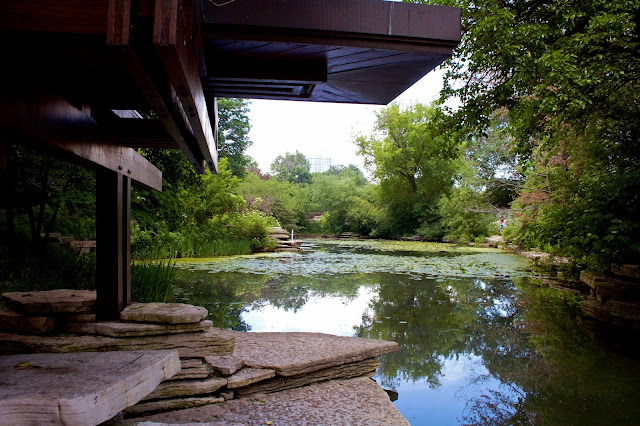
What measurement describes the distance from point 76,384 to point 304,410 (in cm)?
144

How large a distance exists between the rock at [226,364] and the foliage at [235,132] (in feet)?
79.3

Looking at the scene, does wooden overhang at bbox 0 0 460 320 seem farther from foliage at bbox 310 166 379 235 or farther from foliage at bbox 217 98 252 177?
foliage at bbox 310 166 379 235

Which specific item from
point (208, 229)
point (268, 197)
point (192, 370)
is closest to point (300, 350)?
point (192, 370)

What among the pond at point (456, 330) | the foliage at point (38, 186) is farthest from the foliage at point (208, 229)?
the foliage at point (38, 186)

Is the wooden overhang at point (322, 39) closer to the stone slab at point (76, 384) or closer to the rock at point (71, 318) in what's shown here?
the stone slab at point (76, 384)

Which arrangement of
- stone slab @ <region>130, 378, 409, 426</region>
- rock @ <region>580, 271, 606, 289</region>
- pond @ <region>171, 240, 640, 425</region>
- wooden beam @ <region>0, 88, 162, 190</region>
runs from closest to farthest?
wooden beam @ <region>0, 88, 162, 190</region>
stone slab @ <region>130, 378, 409, 426</region>
pond @ <region>171, 240, 640, 425</region>
rock @ <region>580, 271, 606, 289</region>

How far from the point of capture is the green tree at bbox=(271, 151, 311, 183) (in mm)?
56875

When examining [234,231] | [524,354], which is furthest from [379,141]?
[524,354]

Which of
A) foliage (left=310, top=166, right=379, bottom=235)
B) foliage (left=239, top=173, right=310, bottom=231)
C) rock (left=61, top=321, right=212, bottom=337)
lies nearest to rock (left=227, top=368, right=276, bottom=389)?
rock (left=61, top=321, right=212, bottom=337)

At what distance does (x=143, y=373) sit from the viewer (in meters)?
1.77

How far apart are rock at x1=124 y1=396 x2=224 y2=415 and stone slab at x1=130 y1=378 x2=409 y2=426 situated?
0.05m

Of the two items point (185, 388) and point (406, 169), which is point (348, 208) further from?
point (185, 388)

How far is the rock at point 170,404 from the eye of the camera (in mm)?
2549

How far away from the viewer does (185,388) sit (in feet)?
8.82
